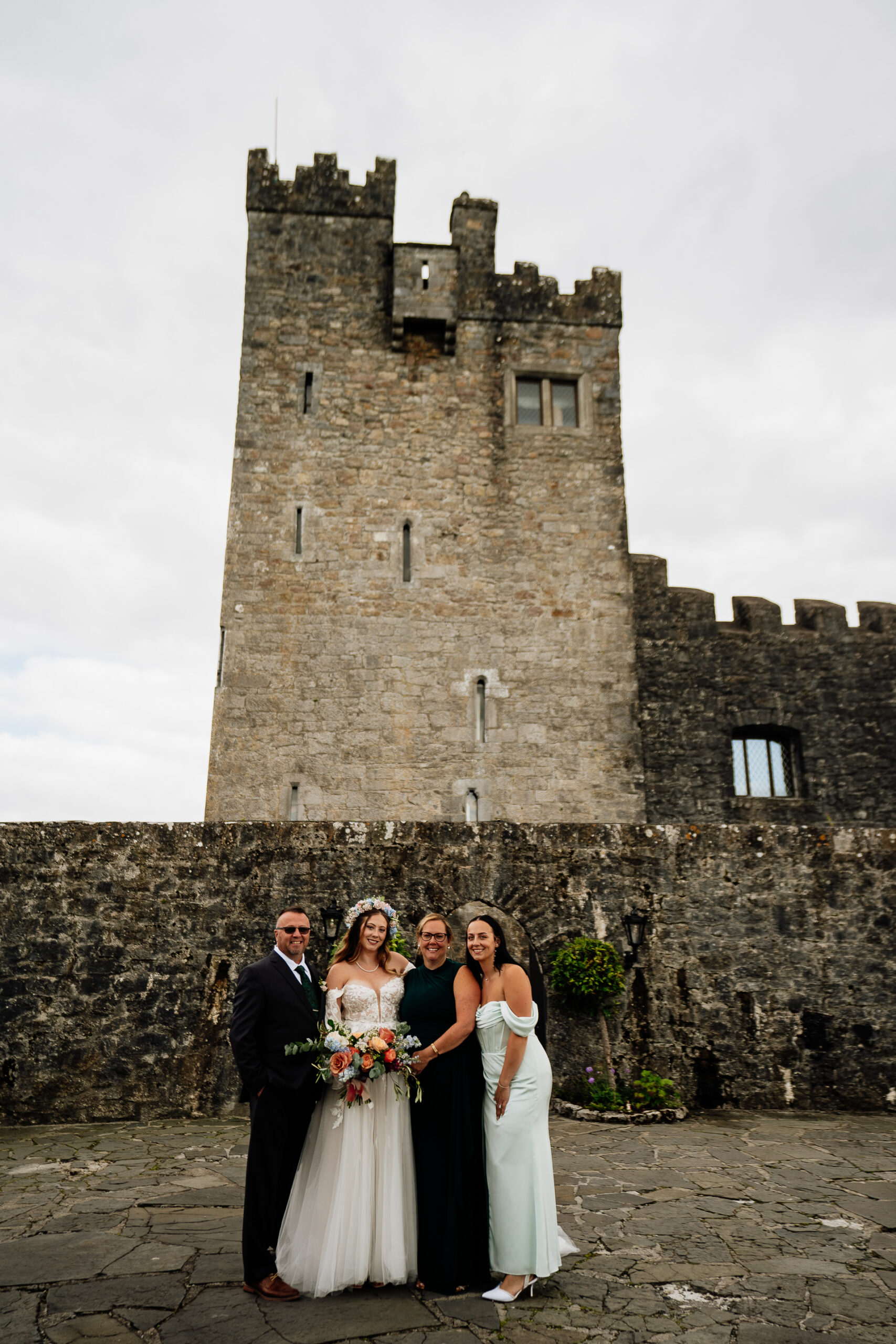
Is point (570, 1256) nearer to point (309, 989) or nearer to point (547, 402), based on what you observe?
point (309, 989)

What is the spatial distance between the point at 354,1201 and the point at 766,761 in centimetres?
1326

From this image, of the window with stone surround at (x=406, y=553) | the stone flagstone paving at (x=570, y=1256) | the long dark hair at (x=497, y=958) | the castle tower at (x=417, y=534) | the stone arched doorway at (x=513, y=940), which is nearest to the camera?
the stone flagstone paving at (x=570, y=1256)

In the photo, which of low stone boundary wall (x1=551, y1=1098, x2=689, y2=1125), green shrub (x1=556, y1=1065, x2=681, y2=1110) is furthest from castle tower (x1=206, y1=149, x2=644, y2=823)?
low stone boundary wall (x1=551, y1=1098, x2=689, y2=1125)

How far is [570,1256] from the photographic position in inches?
173

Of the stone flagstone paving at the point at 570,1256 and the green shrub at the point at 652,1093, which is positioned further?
the green shrub at the point at 652,1093

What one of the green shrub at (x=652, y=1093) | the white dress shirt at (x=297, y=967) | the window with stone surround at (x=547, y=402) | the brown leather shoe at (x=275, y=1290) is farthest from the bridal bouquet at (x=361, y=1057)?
the window with stone surround at (x=547, y=402)

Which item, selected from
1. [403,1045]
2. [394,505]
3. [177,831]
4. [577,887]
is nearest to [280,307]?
[394,505]

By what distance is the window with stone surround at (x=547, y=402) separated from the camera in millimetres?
15883

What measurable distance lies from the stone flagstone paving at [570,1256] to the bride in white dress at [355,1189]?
129mm

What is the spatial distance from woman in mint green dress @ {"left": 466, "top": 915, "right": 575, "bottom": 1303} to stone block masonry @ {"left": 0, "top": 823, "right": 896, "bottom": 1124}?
4216 mm

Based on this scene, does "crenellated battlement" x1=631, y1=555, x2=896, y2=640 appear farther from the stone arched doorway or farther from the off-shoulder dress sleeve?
the off-shoulder dress sleeve

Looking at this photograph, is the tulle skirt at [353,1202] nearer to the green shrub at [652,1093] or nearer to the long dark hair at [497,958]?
the long dark hair at [497,958]

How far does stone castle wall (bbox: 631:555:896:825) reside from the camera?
15234 mm

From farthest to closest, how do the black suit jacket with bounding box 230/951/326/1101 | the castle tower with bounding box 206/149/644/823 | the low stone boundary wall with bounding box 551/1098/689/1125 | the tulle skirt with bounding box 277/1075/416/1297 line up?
the castle tower with bounding box 206/149/644/823, the low stone boundary wall with bounding box 551/1098/689/1125, the black suit jacket with bounding box 230/951/326/1101, the tulle skirt with bounding box 277/1075/416/1297
